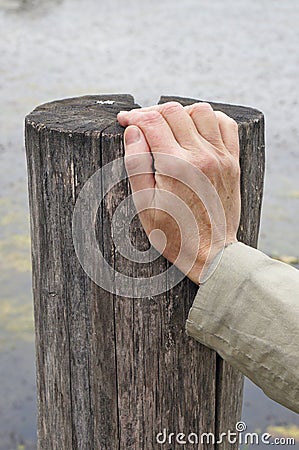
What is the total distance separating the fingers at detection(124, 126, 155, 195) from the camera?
3.82 ft

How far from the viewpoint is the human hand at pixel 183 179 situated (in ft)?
3.80

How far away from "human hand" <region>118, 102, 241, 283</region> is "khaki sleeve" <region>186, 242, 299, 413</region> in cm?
5

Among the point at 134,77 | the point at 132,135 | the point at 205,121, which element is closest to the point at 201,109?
the point at 205,121

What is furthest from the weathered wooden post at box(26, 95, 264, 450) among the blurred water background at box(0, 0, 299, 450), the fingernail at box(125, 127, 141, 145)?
the blurred water background at box(0, 0, 299, 450)

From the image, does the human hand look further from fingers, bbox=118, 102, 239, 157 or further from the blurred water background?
the blurred water background

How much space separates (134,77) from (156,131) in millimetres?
6190

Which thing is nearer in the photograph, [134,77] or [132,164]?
[132,164]

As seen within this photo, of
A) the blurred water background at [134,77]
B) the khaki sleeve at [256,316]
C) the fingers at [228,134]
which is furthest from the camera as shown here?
the blurred water background at [134,77]

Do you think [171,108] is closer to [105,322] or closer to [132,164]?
[132,164]

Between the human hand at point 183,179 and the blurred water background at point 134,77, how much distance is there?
7.76 feet

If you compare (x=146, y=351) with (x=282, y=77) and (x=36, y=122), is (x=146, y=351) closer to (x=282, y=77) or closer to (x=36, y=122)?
(x=36, y=122)

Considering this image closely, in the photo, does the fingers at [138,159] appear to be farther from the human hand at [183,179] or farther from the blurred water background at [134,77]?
the blurred water background at [134,77]

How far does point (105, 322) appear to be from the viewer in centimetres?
129

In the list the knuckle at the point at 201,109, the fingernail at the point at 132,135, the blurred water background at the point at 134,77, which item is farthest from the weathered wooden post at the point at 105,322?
the blurred water background at the point at 134,77
